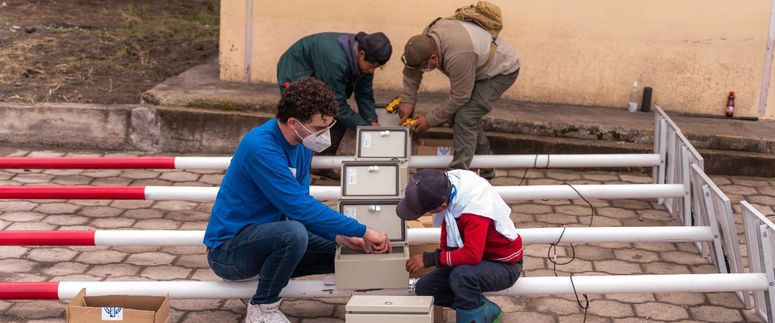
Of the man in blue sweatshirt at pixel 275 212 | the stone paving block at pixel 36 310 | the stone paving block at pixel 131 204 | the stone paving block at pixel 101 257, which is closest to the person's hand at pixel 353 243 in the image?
the man in blue sweatshirt at pixel 275 212

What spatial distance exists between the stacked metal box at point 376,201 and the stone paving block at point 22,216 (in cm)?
214

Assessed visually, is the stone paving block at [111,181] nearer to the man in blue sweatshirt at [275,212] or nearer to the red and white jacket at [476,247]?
the man in blue sweatshirt at [275,212]

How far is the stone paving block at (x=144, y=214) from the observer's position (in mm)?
6767

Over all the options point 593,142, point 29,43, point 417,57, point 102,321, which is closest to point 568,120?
point 593,142

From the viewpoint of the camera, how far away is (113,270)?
19.2 feet

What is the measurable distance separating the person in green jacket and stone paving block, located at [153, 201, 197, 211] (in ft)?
3.40

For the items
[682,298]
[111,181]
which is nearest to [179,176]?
[111,181]

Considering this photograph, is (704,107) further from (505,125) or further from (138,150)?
(138,150)

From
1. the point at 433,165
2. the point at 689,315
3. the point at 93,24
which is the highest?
the point at 93,24

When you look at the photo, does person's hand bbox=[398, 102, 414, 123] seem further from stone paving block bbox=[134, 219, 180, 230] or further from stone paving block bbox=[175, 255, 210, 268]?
stone paving block bbox=[175, 255, 210, 268]

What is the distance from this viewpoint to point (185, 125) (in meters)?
8.02

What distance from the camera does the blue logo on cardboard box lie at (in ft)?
15.2

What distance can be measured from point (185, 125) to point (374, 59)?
6.61ft

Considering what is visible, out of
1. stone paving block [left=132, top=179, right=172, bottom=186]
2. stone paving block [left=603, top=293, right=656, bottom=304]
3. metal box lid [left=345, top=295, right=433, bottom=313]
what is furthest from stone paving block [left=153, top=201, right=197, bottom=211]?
stone paving block [left=603, top=293, right=656, bottom=304]
